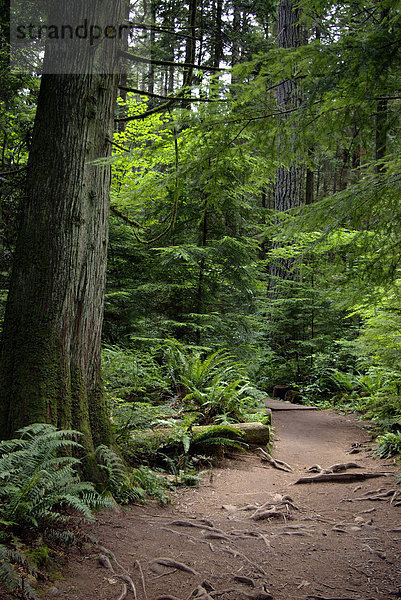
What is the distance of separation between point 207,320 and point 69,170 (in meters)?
5.51

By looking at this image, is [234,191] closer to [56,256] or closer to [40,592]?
[56,256]

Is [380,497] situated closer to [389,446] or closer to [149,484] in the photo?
[389,446]

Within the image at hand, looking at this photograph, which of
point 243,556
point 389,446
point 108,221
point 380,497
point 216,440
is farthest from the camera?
point 389,446

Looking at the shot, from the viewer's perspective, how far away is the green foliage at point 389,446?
6459 millimetres

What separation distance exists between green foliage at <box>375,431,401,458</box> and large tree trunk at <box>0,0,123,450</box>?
460 centimetres

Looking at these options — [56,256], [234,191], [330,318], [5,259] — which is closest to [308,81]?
[56,256]

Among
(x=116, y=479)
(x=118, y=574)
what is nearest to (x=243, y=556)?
(x=118, y=574)

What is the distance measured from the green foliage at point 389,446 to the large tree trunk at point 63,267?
181 inches

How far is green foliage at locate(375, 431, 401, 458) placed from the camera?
646 centimetres

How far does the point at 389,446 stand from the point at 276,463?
1831 mm

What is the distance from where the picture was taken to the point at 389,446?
6.59 m

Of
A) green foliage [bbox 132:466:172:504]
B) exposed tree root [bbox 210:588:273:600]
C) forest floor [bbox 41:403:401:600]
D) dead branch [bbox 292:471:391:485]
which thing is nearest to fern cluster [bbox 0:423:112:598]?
forest floor [bbox 41:403:401:600]

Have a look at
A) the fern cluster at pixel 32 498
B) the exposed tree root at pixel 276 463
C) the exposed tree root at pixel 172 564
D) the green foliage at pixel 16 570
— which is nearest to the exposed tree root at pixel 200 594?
the exposed tree root at pixel 172 564

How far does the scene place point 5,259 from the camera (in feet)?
18.4
